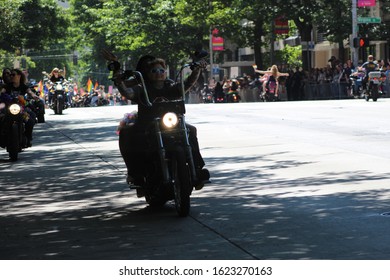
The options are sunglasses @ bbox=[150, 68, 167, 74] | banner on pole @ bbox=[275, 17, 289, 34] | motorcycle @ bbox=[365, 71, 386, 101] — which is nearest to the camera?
sunglasses @ bbox=[150, 68, 167, 74]

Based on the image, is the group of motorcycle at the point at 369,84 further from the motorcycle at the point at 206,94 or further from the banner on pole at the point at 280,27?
the motorcycle at the point at 206,94

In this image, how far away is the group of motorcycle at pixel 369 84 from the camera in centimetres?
4181

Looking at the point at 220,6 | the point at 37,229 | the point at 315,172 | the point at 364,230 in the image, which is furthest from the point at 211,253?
the point at 220,6

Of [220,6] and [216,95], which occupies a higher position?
[220,6]

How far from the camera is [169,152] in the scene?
10.5 meters

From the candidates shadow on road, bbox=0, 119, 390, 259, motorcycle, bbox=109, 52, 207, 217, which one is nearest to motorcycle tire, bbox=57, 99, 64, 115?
shadow on road, bbox=0, 119, 390, 259

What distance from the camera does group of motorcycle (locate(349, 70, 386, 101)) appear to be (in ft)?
137

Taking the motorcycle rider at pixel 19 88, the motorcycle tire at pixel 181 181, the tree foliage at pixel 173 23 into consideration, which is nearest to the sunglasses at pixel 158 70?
the motorcycle tire at pixel 181 181

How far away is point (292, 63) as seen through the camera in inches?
3679

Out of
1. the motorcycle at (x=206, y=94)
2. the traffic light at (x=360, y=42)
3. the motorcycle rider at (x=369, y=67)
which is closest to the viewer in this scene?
the motorcycle rider at (x=369, y=67)

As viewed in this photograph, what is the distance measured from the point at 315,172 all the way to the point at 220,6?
54.2 metres

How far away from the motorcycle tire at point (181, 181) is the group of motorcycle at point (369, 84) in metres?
31.9

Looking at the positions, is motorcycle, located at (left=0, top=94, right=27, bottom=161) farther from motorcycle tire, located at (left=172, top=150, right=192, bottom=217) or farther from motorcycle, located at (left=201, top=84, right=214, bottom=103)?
motorcycle, located at (left=201, top=84, right=214, bottom=103)
